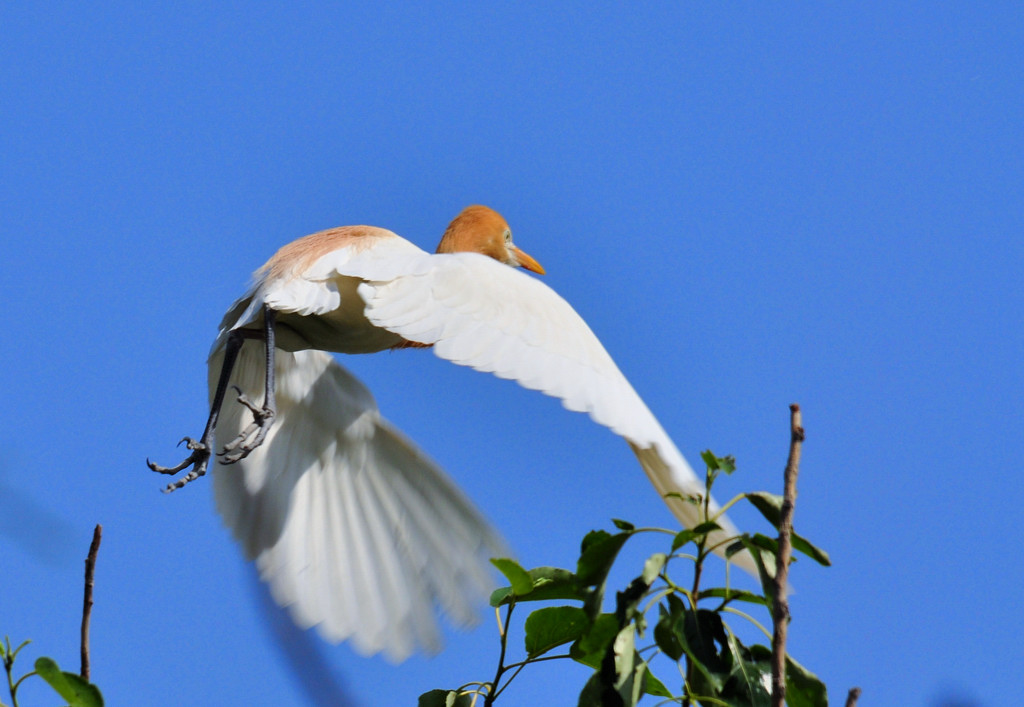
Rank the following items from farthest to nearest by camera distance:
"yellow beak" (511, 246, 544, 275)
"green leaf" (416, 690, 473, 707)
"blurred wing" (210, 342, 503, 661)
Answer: "yellow beak" (511, 246, 544, 275) < "blurred wing" (210, 342, 503, 661) < "green leaf" (416, 690, 473, 707)

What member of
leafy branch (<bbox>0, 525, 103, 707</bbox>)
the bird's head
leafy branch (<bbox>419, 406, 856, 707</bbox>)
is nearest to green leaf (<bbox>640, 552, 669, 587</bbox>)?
leafy branch (<bbox>419, 406, 856, 707</bbox>)

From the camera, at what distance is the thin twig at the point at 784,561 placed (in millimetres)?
1356

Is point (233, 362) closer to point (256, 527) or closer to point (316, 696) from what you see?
point (256, 527)

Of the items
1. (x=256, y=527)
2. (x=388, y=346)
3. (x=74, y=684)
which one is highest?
(x=388, y=346)

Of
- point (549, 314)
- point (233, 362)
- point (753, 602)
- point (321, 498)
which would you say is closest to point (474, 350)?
point (549, 314)

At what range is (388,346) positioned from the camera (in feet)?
15.3

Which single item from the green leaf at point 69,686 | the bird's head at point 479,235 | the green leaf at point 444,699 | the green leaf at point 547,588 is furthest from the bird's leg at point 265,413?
the green leaf at point 69,686

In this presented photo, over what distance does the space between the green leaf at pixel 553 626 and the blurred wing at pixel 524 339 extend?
1.31ft

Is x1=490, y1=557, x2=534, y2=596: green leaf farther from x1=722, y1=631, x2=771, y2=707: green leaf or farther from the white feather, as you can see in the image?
the white feather

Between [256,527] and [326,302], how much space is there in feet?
4.81

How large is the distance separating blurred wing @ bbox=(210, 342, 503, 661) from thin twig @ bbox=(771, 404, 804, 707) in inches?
115

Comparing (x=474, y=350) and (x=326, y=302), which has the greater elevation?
(x=326, y=302)

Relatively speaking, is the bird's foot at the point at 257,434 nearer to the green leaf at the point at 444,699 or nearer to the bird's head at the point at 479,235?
the bird's head at the point at 479,235

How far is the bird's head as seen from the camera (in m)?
5.62
